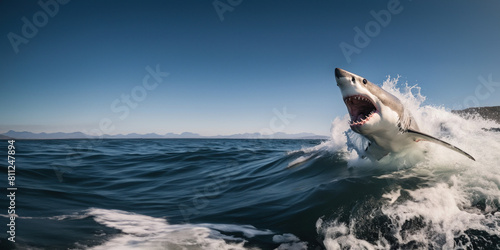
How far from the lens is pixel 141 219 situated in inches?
217

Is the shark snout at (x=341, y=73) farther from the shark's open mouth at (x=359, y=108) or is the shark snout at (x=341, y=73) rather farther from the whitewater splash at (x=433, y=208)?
the whitewater splash at (x=433, y=208)

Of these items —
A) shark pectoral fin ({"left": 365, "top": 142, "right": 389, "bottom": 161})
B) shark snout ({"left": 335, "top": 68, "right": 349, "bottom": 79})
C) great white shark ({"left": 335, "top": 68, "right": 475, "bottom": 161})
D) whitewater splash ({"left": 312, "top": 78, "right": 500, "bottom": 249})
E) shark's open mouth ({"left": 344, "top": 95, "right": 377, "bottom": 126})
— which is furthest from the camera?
shark pectoral fin ({"left": 365, "top": 142, "right": 389, "bottom": 161})

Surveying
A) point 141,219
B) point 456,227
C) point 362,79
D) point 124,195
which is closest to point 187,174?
point 124,195

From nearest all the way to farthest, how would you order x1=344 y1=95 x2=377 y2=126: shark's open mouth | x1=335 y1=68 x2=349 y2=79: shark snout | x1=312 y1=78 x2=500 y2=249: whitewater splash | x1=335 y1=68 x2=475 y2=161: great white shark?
x1=312 y1=78 x2=500 y2=249: whitewater splash → x1=335 y1=68 x2=349 y2=79: shark snout → x1=335 y1=68 x2=475 y2=161: great white shark → x1=344 y1=95 x2=377 y2=126: shark's open mouth

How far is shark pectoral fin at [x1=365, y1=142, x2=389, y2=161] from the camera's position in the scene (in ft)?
19.8

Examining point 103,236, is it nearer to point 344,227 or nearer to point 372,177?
point 344,227

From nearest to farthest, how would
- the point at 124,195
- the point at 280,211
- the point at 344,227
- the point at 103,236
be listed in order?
the point at 344,227, the point at 103,236, the point at 280,211, the point at 124,195

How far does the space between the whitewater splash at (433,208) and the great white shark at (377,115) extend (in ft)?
1.99

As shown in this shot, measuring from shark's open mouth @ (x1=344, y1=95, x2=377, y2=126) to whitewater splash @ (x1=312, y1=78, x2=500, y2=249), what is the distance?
4.79 feet

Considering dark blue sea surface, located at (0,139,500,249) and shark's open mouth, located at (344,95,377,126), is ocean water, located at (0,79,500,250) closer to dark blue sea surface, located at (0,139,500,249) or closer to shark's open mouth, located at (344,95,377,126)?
dark blue sea surface, located at (0,139,500,249)

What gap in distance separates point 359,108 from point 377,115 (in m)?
0.41

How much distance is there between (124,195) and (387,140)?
24.3ft

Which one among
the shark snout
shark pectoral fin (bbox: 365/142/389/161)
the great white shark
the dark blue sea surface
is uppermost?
the shark snout

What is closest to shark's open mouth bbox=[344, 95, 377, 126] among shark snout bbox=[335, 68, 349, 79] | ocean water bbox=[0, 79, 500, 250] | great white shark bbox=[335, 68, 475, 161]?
great white shark bbox=[335, 68, 475, 161]
